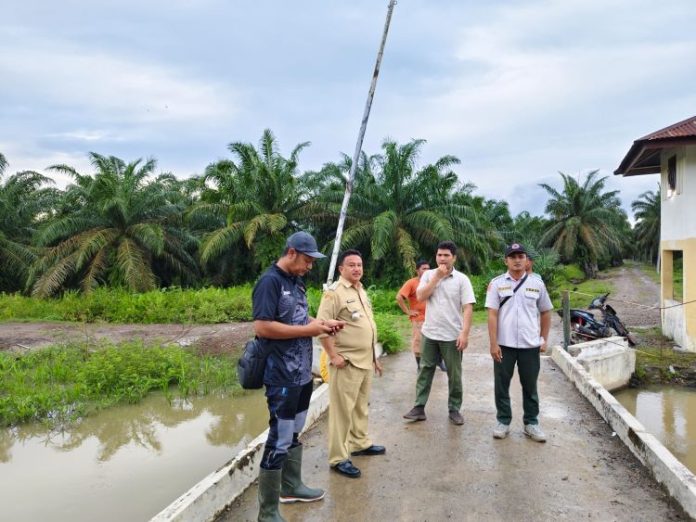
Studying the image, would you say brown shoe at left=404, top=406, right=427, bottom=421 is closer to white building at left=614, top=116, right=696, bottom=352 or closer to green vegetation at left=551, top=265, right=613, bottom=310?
white building at left=614, top=116, right=696, bottom=352

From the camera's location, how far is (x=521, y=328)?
4.77 m

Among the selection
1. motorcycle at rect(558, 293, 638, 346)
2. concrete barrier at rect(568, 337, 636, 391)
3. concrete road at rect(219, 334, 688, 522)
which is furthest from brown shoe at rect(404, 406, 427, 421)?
motorcycle at rect(558, 293, 638, 346)

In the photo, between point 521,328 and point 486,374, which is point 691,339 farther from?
point 521,328

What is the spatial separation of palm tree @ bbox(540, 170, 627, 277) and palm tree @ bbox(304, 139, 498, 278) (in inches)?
625

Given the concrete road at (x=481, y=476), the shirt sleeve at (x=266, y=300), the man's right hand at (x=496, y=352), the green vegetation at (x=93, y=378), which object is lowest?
the green vegetation at (x=93, y=378)

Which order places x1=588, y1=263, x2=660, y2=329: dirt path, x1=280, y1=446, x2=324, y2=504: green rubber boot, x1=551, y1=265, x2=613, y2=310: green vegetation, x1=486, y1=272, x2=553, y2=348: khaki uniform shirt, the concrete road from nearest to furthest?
the concrete road
x1=280, y1=446, x2=324, y2=504: green rubber boot
x1=486, y1=272, x2=553, y2=348: khaki uniform shirt
x1=588, y1=263, x2=660, y2=329: dirt path
x1=551, y1=265, x2=613, y2=310: green vegetation

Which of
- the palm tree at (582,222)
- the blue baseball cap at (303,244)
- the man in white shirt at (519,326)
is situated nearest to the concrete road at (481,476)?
the man in white shirt at (519,326)

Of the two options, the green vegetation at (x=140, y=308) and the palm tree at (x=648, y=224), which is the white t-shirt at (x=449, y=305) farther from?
the palm tree at (x=648, y=224)

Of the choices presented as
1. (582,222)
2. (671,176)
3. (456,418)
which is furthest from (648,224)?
(456,418)

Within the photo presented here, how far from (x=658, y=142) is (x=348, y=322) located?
403 inches

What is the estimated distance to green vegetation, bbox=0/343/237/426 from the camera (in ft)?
24.1

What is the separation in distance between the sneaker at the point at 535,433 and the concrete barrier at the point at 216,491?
2438 mm

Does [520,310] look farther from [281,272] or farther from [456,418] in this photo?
[281,272]

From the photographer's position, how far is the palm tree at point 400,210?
65.4 feet
